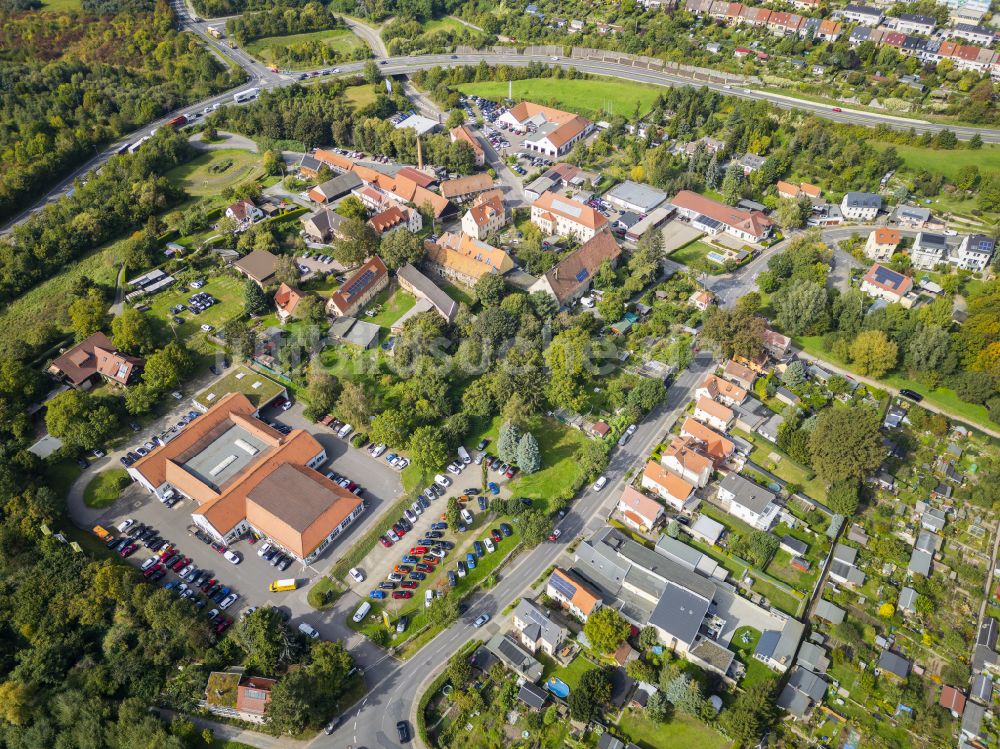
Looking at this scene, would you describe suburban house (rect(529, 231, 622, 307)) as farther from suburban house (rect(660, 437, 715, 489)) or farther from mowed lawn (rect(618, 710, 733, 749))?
mowed lawn (rect(618, 710, 733, 749))

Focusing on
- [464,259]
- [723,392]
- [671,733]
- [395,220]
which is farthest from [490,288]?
[671,733]

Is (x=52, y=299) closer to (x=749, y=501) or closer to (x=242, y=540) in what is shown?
(x=242, y=540)

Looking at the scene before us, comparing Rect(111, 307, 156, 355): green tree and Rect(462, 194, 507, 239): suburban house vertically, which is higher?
Rect(462, 194, 507, 239): suburban house

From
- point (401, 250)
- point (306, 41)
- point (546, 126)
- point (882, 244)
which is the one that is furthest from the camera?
point (306, 41)

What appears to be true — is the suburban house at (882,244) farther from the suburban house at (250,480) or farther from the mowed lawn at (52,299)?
the mowed lawn at (52,299)

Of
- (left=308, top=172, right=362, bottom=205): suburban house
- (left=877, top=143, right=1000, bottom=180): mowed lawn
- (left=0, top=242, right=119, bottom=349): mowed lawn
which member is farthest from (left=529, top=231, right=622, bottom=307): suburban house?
(left=0, top=242, right=119, bottom=349): mowed lawn

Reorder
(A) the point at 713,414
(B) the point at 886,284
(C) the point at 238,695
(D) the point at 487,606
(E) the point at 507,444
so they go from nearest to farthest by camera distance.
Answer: (C) the point at 238,695 < (D) the point at 487,606 < (E) the point at 507,444 < (A) the point at 713,414 < (B) the point at 886,284
